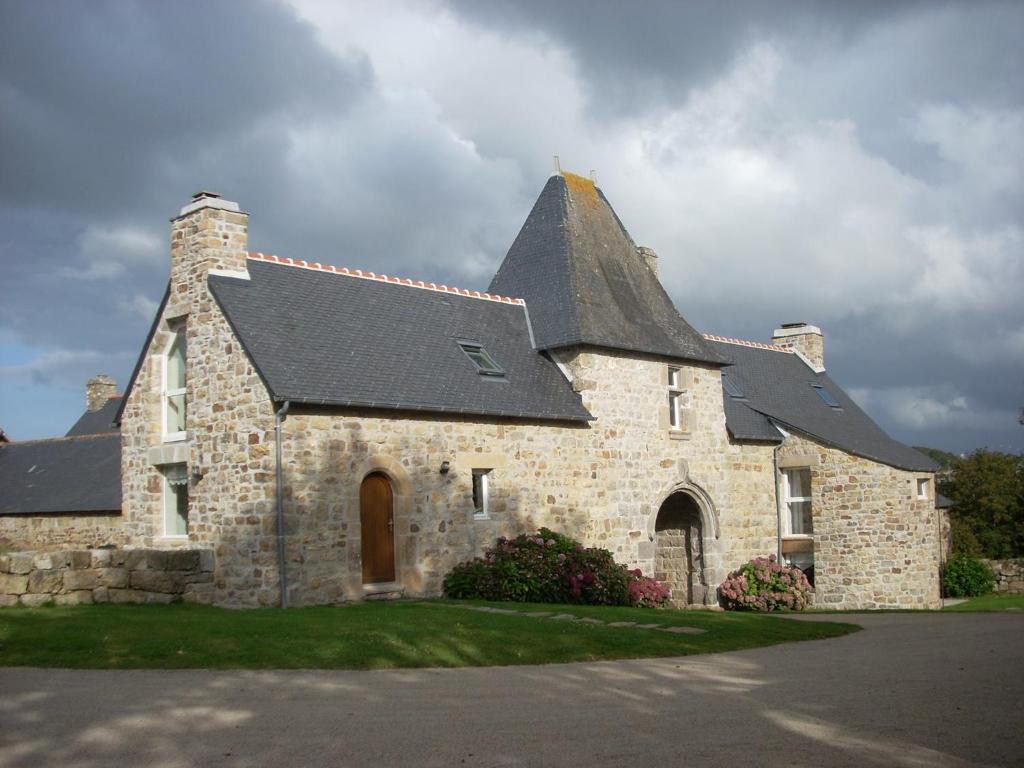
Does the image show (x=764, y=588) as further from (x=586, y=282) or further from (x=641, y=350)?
(x=586, y=282)

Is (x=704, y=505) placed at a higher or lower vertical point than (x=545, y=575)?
higher

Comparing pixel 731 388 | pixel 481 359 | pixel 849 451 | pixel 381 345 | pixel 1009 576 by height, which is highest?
pixel 381 345

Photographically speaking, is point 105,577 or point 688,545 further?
point 688,545

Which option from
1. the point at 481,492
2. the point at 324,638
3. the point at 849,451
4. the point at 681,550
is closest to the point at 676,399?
the point at 681,550

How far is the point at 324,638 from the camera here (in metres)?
11.4

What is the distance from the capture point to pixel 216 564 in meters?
16.0

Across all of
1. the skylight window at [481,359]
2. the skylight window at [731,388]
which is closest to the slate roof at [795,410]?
the skylight window at [731,388]

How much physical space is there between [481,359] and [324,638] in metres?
9.27

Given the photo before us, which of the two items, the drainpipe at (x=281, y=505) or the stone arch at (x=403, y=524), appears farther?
the stone arch at (x=403, y=524)

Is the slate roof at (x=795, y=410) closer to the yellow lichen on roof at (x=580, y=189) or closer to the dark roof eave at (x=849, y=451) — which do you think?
the dark roof eave at (x=849, y=451)

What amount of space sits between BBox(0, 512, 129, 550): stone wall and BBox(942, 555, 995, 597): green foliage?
2377cm

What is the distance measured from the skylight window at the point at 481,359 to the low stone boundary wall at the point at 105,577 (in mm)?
6323

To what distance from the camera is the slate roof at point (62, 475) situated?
84.6 feet

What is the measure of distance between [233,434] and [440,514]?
376 cm
